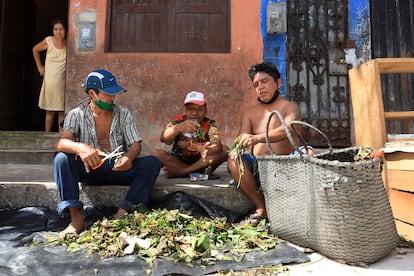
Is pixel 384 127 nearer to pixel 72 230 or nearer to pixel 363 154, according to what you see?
pixel 363 154

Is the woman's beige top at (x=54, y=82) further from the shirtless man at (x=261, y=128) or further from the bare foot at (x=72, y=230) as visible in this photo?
the shirtless man at (x=261, y=128)

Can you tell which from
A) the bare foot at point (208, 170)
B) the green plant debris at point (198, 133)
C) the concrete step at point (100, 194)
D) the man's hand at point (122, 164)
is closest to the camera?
the man's hand at point (122, 164)

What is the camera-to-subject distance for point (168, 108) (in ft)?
18.2

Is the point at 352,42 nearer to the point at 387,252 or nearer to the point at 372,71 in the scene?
the point at 372,71

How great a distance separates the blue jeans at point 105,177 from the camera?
2.56 metres

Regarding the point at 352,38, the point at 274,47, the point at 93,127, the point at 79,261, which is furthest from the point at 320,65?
the point at 79,261

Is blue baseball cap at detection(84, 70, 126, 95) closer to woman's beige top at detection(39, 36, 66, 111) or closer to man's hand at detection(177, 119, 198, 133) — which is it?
man's hand at detection(177, 119, 198, 133)

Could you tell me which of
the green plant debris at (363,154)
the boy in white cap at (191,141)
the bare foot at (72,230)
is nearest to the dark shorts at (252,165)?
the boy in white cap at (191,141)

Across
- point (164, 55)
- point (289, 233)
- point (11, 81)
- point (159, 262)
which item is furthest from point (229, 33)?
point (11, 81)

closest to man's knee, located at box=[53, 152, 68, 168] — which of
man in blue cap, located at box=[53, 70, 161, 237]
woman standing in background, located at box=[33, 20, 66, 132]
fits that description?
man in blue cap, located at box=[53, 70, 161, 237]

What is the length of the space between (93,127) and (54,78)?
319 cm

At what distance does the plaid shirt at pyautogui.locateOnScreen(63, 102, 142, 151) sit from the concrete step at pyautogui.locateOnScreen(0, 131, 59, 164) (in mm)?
2456

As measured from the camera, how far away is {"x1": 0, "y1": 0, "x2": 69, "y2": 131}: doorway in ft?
23.0

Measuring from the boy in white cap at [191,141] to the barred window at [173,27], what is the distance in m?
2.33
